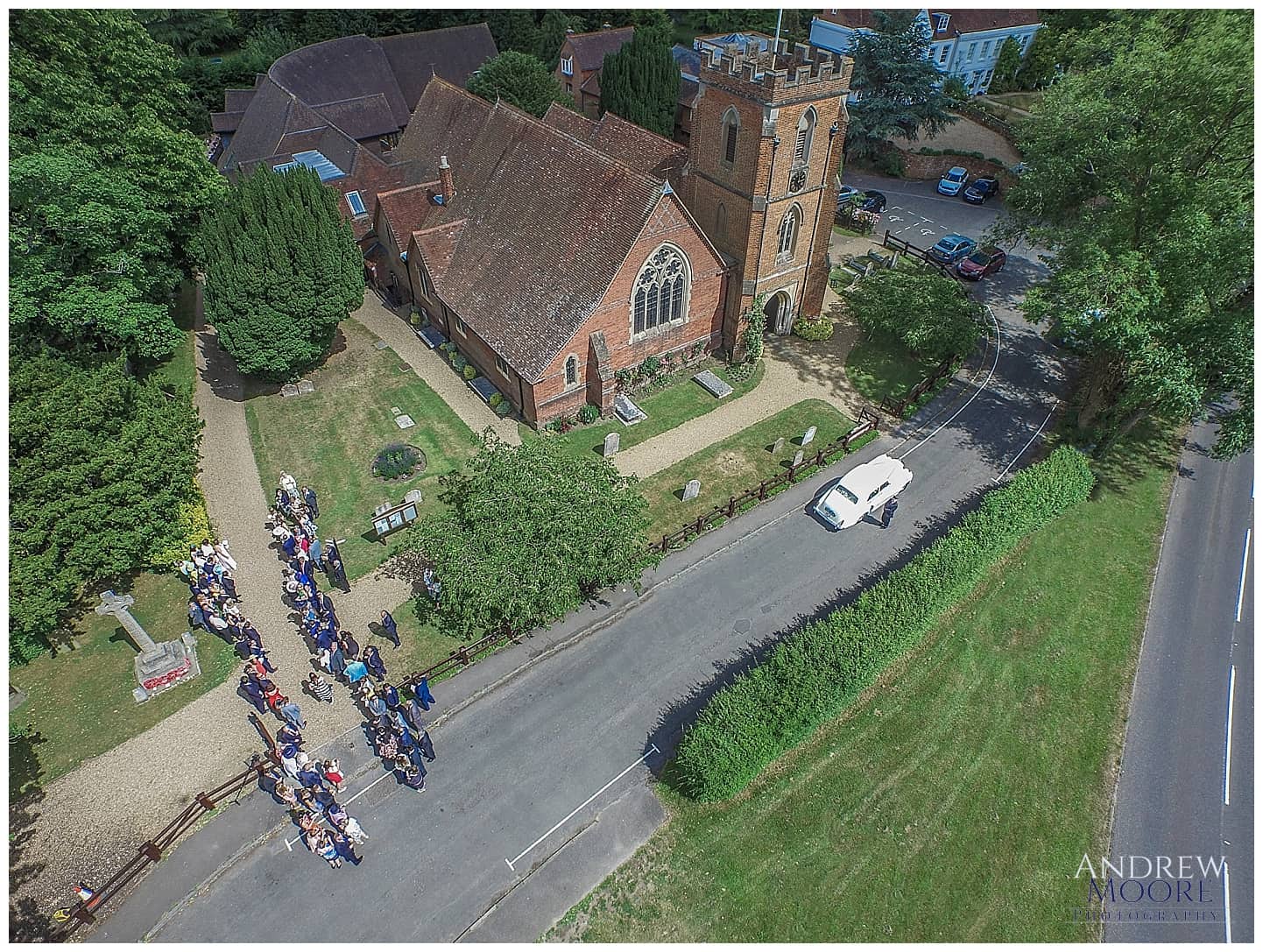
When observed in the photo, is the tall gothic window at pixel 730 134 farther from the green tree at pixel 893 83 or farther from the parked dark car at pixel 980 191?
the parked dark car at pixel 980 191

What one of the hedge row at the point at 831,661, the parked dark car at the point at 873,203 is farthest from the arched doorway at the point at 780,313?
the parked dark car at the point at 873,203

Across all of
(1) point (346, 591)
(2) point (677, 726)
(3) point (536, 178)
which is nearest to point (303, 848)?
(1) point (346, 591)

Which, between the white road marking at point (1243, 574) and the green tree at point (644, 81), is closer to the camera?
the white road marking at point (1243, 574)

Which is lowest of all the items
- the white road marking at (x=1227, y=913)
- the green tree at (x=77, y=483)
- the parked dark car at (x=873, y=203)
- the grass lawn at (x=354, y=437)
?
the white road marking at (x=1227, y=913)

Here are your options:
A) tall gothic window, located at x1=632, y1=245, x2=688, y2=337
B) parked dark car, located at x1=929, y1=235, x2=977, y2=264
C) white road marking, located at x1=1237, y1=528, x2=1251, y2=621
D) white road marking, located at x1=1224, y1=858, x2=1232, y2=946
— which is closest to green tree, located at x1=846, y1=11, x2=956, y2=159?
parked dark car, located at x1=929, y1=235, x2=977, y2=264

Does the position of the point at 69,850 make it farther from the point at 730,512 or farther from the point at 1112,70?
the point at 1112,70

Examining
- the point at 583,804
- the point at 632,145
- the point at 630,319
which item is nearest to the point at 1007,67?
the point at 632,145
